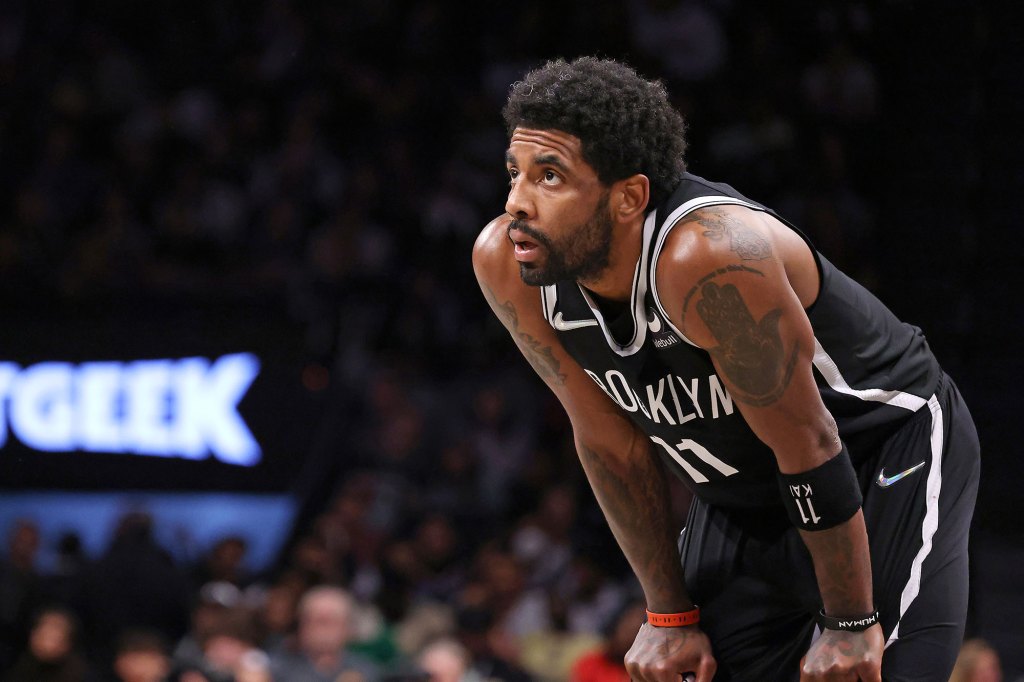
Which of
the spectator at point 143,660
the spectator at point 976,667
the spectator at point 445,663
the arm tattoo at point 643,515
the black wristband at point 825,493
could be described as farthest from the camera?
the spectator at point 143,660

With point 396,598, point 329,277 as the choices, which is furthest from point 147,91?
point 396,598

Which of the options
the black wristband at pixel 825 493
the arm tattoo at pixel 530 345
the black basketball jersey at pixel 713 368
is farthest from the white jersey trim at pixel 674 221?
the arm tattoo at pixel 530 345

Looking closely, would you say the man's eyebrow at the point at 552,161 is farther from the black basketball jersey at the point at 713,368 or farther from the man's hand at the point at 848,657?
the man's hand at the point at 848,657

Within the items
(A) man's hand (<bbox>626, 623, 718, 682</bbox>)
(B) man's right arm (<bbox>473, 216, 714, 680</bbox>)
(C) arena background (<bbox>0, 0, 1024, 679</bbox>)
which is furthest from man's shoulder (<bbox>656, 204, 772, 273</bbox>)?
(C) arena background (<bbox>0, 0, 1024, 679</bbox>)

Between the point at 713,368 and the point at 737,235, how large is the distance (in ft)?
1.10

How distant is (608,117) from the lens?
257 cm

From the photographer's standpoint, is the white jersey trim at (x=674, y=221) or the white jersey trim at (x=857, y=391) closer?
the white jersey trim at (x=674, y=221)

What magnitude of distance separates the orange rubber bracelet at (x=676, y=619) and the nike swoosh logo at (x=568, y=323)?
25.9 inches

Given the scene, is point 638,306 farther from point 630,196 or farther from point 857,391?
point 857,391

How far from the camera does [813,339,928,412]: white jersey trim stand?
270cm

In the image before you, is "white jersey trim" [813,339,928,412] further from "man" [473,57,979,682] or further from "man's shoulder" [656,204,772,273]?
"man's shoulder" [656,204,772,273]

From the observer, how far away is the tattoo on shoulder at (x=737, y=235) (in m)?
2.41

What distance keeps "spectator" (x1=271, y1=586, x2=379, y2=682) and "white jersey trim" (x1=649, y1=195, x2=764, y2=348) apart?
3.93 m

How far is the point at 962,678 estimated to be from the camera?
5605 millimetres
